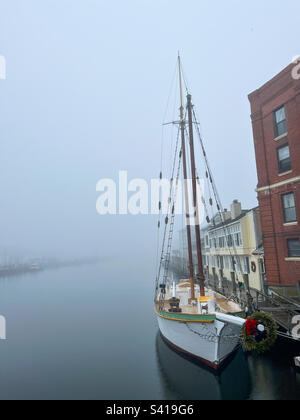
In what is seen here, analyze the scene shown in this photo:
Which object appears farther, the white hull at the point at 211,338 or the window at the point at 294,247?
the window at the point at 294,247

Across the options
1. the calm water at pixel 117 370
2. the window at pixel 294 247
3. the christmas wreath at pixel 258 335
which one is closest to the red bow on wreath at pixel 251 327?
the christmas wreath at pixel 258 335

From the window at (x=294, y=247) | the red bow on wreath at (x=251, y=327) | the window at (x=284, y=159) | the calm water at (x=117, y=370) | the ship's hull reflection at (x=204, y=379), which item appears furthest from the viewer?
the window at (x=284, y=159)

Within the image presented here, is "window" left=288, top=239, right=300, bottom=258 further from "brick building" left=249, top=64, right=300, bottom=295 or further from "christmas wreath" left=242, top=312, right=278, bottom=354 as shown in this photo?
"christmas wreath" left=242, top=312, right=278, bottom=354

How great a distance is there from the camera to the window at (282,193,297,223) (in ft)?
66.1

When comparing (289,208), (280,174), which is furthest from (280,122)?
(289,208)

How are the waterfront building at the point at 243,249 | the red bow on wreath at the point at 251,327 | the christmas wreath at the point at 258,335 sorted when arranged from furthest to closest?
1. the waterfront building at the point at 243,249
2. the christmas wreath at the point at 258,335
3. the red bow on wreath at the point at 251,327

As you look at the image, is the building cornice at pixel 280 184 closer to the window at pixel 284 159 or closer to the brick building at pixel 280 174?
the brick building at pixel 280 174

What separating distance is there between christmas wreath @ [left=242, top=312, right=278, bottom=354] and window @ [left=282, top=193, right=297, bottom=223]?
437 inches

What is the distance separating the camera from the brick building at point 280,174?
19859mm

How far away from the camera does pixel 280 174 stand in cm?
2111

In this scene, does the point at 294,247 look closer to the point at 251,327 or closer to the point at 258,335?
the point at 258,335

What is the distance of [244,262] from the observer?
3244 centimetres

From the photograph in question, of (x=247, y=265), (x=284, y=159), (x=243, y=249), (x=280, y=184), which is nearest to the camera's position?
(x=280, y=184)

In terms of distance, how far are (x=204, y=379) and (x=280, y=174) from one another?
15997 mm
